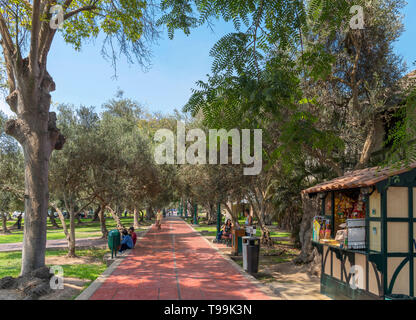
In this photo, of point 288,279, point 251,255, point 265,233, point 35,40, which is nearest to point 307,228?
point 288,279

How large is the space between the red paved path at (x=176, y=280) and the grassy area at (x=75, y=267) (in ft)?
3.51

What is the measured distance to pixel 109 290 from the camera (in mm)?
8047

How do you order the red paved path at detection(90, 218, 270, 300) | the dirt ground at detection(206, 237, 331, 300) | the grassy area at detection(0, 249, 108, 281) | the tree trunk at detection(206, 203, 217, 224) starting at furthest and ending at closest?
the tree trunk at detection(206, 203, 217, 224), the grassy area at detection(0, 249, 108, 281), the dirt ground at detection(206, 237, 331, 300), the red paved path at detection(90, 218, 270, 300)

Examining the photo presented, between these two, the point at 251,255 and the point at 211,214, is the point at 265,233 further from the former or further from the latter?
the point at 211,214

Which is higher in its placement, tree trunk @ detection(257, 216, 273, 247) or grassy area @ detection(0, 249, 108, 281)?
tree trunk @ detection(257, 216, 273, 247)

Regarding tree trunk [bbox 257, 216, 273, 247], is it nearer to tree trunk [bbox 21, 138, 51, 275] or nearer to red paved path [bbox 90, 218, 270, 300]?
red paved path [bbox 90, 218, 270, 300]

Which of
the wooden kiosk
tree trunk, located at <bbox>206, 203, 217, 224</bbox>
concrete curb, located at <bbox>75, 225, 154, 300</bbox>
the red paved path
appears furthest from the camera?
tree trunk, located at <bbox>206, 203, 217, 224</bbox>

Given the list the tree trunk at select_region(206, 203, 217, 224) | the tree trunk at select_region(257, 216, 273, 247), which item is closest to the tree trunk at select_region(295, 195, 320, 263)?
the tree trunk at select_region(257, 216, 273, 247)

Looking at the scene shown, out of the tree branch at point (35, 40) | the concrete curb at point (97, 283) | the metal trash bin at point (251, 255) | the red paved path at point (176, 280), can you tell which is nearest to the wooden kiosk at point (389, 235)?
the red paved path at point (176, 280)

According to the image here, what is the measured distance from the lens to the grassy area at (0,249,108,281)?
11.0 metres

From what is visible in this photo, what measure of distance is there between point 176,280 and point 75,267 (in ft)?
17.5

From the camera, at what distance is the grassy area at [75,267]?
36.1ft

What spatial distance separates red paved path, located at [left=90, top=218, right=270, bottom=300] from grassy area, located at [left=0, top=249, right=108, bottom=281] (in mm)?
A: 1069

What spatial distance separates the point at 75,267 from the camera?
1263cm
